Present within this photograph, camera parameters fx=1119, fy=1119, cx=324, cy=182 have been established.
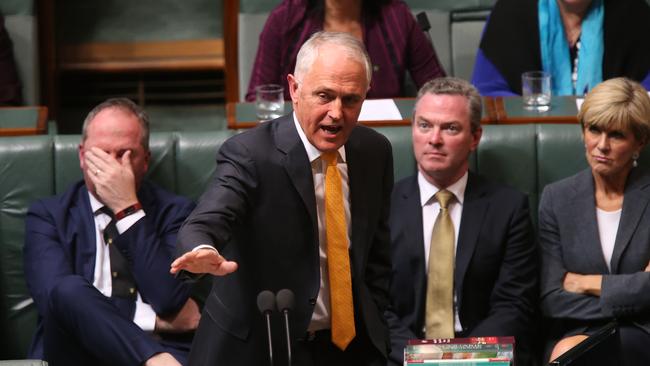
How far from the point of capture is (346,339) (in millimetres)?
1982

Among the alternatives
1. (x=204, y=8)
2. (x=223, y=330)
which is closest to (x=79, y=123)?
(x=204, y=8)

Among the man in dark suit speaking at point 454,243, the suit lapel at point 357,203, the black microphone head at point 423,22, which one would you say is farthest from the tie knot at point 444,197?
the black microphone head at point 423,22

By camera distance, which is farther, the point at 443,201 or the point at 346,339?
the point at 443,201

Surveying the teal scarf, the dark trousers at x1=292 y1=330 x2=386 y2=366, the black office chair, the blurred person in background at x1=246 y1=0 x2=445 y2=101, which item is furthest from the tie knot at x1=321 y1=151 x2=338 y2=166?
the teal scarf

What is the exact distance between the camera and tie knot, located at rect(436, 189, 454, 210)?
266 cm

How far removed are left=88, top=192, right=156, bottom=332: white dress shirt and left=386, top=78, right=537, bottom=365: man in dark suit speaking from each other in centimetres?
56

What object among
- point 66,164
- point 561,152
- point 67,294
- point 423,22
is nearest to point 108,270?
point 67,294

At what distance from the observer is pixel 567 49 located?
3324mm

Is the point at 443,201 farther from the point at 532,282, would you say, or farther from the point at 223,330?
the point at 223,330

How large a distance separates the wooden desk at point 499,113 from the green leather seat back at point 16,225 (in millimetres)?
507

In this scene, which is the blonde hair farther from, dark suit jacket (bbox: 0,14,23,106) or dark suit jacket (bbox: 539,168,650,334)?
dark suit jacket (bbox: 0,14,23,106)

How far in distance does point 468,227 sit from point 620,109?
0.45 meters

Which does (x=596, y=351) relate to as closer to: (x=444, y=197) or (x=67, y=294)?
(x=444, y=197)

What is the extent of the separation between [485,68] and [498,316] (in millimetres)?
1034
